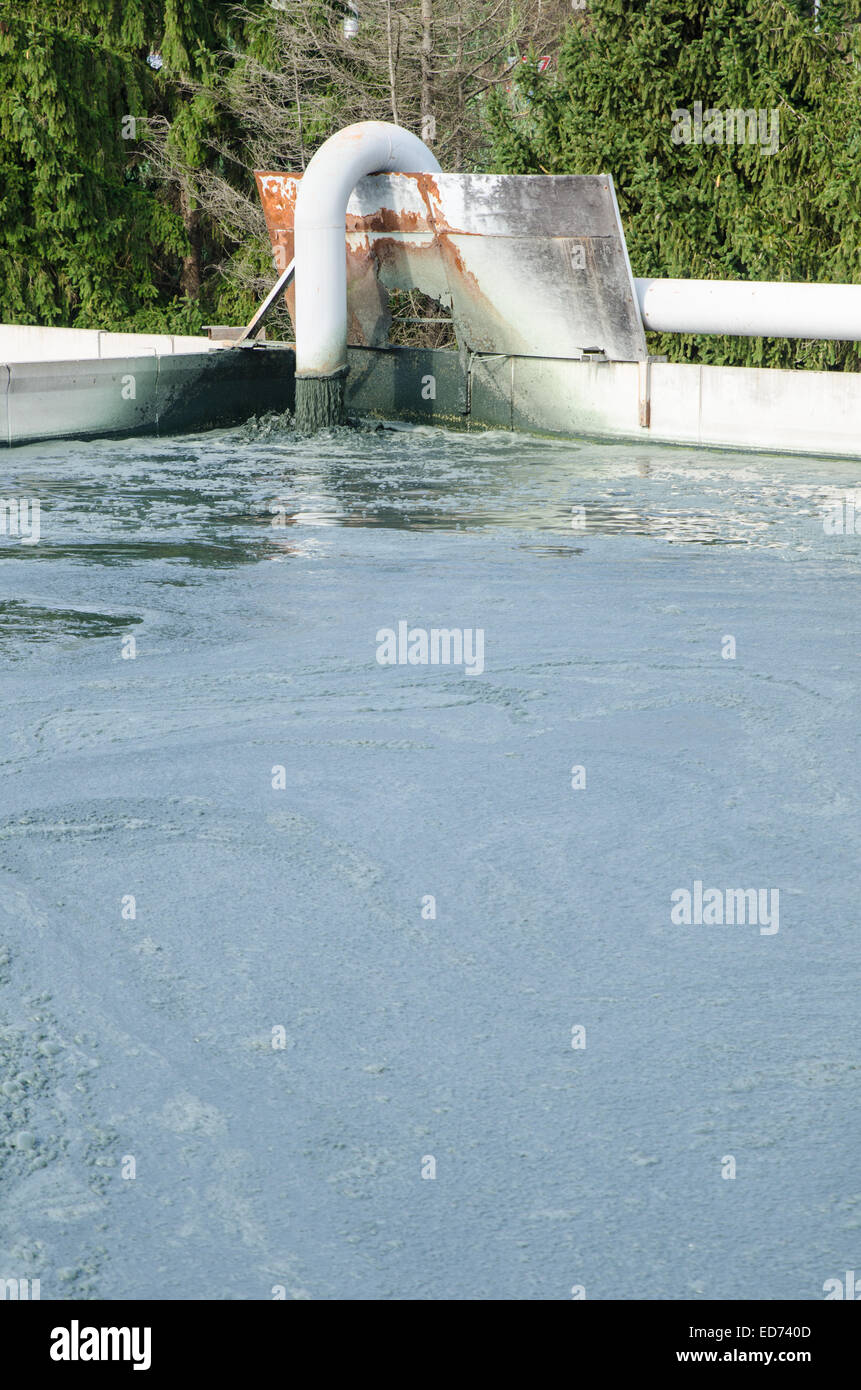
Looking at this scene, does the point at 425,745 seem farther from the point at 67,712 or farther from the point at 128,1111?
the point at 128,1111

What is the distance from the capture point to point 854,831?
5.60 m

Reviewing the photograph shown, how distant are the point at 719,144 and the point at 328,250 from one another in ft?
15.7

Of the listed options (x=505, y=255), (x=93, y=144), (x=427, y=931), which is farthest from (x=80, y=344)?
(x=427, y=931)

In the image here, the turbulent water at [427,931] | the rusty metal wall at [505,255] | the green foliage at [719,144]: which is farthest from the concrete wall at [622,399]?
the turbulent water at [427,931]

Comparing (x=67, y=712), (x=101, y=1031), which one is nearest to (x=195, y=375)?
(x=67, y=712)

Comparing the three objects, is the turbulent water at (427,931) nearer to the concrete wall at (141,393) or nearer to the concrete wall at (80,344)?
the concrete wall at (141,393)

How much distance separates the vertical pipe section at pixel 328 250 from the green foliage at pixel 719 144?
2.70m

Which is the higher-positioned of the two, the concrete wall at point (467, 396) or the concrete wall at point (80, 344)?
the concrete wall at point (80, 344)

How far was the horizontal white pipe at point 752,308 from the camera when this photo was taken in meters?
14.5

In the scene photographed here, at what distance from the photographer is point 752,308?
14969mm

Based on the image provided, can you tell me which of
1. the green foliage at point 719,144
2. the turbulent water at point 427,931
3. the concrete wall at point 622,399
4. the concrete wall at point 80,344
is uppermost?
the green foliage at point 719,144

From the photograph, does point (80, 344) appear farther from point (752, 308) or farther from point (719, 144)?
point (752, 308)

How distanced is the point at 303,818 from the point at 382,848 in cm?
44

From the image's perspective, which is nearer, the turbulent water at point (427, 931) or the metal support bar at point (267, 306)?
the turbulent water at point (427, 931)
